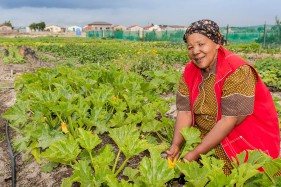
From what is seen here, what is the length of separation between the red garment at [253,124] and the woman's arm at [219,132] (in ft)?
0.49

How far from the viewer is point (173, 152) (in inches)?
114

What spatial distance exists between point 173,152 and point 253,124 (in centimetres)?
73

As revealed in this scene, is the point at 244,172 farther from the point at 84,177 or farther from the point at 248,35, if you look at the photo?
the point at 248,35

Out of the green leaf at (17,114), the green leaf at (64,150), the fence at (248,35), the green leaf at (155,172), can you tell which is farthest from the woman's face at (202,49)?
the fence at (248,35)

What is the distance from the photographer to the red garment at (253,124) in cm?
260

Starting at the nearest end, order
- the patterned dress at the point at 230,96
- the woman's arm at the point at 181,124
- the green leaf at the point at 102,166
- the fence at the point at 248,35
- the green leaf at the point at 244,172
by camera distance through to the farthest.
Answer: the green leaf at the point at 244,172, the green leaf at the point at 102,166, the patterned dress at the point at 230,96, the woman's arm at the point at 181,124, the fence at the point at 248,35

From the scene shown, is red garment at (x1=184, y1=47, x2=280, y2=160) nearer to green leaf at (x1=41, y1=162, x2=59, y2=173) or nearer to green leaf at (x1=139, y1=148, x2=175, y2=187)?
green leaf at (x1=139, y1=148, x2=175, y2=187)

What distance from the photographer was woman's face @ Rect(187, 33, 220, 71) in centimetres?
261

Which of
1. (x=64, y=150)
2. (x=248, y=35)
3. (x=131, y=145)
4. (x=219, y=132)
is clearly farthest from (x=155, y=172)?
(x=248, y=35)

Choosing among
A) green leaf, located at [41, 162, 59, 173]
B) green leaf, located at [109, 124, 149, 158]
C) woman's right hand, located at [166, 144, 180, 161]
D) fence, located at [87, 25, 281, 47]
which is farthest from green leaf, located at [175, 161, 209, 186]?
fence, located at [87, 25, 281, 47]

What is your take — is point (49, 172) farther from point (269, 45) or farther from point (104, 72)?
point (269, 45)

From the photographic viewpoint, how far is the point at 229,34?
32125mm

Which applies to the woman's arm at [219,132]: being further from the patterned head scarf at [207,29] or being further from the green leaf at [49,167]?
the green leaf at [49,167]

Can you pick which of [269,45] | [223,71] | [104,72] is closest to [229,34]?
[269,45]
